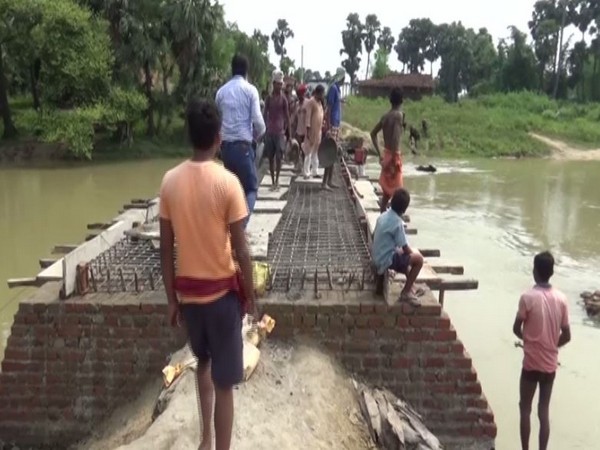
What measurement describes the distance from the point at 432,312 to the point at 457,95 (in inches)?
2458

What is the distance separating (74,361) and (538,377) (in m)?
3.13

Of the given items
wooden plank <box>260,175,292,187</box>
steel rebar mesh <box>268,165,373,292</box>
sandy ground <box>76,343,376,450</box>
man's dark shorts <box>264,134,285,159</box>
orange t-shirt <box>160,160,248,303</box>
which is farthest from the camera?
wooden plank <box>260,175,292,187</box>

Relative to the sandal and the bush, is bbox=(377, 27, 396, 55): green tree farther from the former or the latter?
the sandal

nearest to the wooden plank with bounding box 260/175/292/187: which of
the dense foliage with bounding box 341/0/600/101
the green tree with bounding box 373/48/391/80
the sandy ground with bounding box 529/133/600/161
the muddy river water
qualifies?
the muddy river water

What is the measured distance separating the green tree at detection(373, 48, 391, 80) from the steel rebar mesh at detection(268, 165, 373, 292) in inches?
2342

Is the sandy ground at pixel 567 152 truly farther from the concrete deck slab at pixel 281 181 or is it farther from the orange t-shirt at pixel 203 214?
the orange t-shirt at pixel 203 214

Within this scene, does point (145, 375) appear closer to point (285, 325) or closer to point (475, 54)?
point (285, 325)

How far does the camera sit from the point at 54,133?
2452 centimetres

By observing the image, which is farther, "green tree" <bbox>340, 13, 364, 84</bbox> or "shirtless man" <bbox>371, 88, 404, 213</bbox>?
"green tree" <bbox>340, 13, 364, 84</bbox>

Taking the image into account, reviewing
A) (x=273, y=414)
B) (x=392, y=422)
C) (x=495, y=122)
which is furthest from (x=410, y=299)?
(x=495, y=122)

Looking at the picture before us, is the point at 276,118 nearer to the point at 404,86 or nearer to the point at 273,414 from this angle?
the point at 273,414

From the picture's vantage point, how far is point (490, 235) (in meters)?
15.6

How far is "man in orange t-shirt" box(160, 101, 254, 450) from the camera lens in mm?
3055

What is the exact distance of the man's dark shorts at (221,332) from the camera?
10.3 ft
